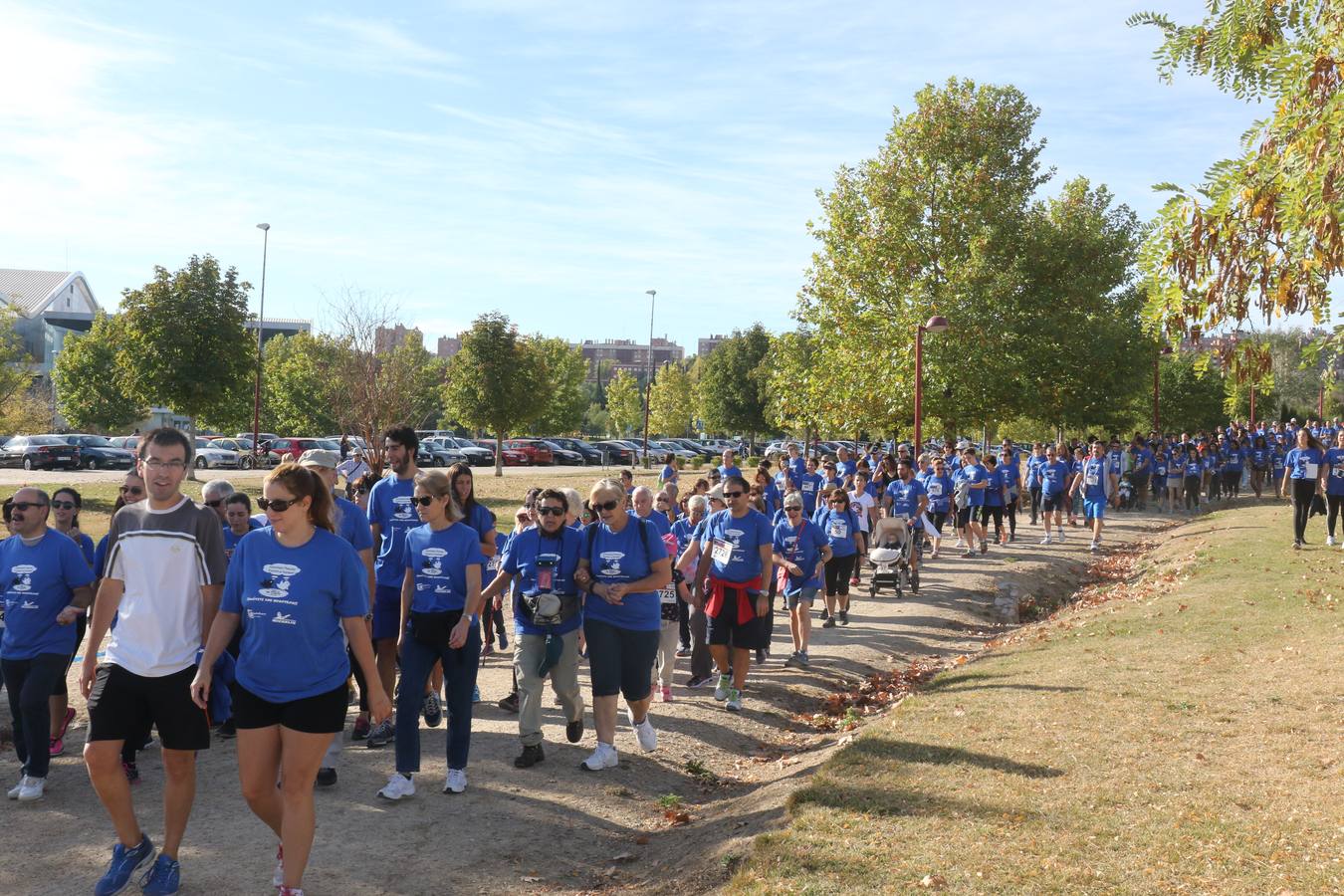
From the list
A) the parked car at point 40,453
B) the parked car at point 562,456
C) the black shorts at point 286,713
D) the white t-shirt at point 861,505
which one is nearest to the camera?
the black shorts at point 286,713

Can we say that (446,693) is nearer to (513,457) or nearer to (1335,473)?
(1335,473)

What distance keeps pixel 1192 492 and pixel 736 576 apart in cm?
2554

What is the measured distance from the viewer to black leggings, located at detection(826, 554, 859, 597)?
12.9 metres

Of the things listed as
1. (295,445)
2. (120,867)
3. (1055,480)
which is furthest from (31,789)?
(295,445)

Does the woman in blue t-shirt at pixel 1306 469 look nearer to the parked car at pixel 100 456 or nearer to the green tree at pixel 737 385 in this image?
the parked car at pixel 100 456

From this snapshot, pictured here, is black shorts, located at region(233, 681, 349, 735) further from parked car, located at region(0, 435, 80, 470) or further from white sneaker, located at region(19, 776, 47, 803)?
parked car, located at region(0, 435, 80, 470)

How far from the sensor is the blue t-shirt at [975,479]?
20.1 metres

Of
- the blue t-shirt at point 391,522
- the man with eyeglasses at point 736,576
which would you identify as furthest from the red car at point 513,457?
the blue t-shirt at point 391,522

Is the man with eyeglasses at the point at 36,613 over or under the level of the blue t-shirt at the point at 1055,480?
under

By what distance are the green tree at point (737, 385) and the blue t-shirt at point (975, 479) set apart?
46.7 meters

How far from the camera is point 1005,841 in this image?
5.47m

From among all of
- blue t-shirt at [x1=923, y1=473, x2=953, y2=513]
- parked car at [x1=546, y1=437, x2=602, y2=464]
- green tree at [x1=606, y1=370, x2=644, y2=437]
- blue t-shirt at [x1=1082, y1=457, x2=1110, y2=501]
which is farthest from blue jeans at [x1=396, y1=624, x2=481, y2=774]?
green tree at [x1=606, y1=370, x2=644, y2=437]

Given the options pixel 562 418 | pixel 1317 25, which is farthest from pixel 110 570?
pixel 562 418

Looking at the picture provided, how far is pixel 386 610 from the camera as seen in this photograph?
7363 mm
